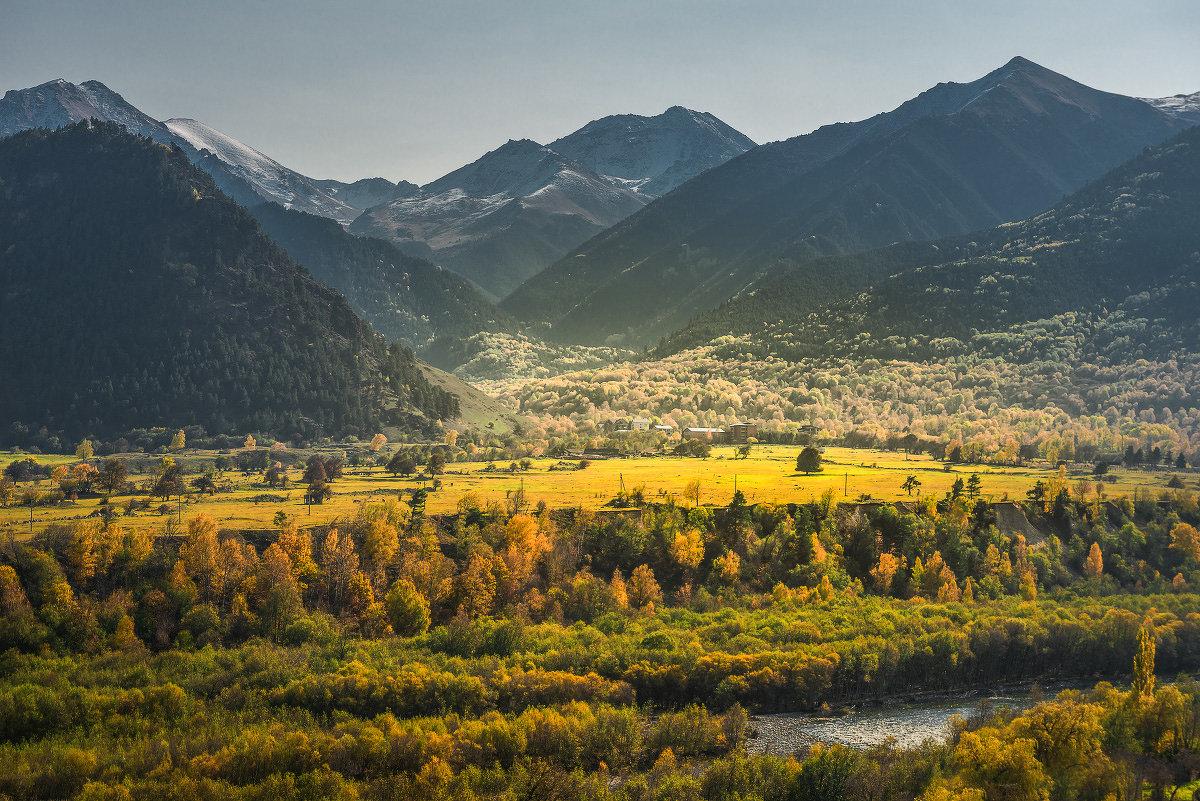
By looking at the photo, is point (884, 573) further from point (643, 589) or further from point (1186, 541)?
point (1186, 541)

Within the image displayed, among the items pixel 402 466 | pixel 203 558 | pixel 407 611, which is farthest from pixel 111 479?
pixel 407 611

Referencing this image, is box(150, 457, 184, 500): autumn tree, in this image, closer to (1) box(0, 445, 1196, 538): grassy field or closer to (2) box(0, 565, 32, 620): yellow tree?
(1) box(0, 445, 1196, 538): grassy field

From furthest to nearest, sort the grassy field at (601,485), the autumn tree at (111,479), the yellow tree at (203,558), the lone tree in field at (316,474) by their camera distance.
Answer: the lone tree in field at (316,474) < the autumn tree at (111,479) < the grassy field at (601,485) < the yellow tree at (203,558)

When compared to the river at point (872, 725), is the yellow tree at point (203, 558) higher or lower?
higher

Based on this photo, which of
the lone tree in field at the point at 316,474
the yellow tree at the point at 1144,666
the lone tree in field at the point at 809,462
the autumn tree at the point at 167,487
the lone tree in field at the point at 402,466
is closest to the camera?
the yellow tree at the point at 1144,666

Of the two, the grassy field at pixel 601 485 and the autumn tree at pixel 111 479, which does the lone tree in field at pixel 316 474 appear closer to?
the grassy field at pixel 601 485

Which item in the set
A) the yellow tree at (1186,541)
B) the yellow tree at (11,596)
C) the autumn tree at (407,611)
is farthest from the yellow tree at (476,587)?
the yellow tree at (1186,541)

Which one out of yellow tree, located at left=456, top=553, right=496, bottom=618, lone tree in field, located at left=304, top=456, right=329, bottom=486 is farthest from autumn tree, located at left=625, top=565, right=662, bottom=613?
lone tree in field, located at left=304, top=456, right=329, bottom=486
